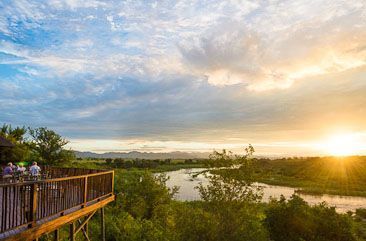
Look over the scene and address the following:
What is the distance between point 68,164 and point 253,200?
25.6m

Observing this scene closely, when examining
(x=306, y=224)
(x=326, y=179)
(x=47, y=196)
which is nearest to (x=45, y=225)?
(x=47, y=196)

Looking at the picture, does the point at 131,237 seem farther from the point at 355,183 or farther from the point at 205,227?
the point at 355,183

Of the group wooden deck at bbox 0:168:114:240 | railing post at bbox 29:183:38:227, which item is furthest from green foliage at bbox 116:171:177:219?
railing post at bbox 29:183:38:227

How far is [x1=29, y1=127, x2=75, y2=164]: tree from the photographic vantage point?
39034 millimetres

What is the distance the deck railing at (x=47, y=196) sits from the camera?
9180 millimetres

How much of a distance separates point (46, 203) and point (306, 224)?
24.8 meters

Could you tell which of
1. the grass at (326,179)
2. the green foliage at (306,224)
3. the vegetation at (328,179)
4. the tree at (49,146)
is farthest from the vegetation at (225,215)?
the vegetation at (328,179)

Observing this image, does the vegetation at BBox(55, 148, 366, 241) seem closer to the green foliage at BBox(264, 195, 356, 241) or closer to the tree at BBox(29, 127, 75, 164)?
the green foliage at BBox(264, 195, 356, 241)

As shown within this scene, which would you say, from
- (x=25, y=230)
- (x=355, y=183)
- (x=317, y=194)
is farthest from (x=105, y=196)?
(x=355, y=183)

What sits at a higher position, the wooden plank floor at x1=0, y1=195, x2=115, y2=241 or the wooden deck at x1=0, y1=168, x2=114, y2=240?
the wooden deck at x1=0, y1=168, x2=114, y2=240

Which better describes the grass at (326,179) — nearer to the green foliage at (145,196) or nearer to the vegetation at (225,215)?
the green foliage at (145,196)

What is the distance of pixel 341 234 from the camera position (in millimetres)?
28984

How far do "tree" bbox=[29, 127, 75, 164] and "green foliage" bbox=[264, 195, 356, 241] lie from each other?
2470 cm

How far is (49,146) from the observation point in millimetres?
39562
